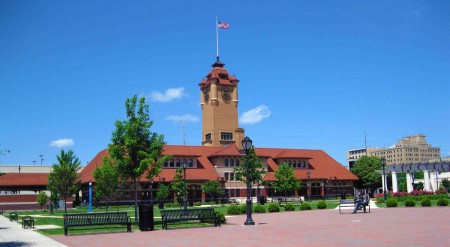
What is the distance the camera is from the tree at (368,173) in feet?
306

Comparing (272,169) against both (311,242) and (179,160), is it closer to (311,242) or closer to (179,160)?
(179,160)

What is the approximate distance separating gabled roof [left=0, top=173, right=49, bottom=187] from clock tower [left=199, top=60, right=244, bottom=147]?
31024 millimetres

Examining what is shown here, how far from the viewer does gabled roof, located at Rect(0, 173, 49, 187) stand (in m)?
70.7

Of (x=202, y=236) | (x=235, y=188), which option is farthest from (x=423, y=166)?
(x=202, y=236)

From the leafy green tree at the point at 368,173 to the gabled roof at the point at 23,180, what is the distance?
56655 mm

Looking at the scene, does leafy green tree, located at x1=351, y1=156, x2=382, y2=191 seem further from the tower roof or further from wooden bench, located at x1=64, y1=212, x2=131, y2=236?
wooden bench, located at x1=64, y1=212, x2=131, y2=236

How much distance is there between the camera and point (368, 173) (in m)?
93.5

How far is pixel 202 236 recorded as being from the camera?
64.1 feet

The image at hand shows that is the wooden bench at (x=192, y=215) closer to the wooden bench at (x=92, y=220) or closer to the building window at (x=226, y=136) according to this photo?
the wooden bench at (x=92, y=220)

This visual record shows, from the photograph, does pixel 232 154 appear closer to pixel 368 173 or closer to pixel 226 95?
pixel 226 95

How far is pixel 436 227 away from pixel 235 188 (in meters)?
56.7

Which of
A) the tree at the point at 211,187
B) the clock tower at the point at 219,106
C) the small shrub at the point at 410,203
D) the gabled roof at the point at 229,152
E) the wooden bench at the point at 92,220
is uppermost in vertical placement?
the clock tower at the point at 219,106

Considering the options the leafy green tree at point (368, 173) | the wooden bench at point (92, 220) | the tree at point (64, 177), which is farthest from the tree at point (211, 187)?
the wooden bench at point (92, 220)

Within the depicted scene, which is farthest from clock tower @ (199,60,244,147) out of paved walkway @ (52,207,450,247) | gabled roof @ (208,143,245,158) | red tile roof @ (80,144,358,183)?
paved walkway @ (52,207,450,247)
